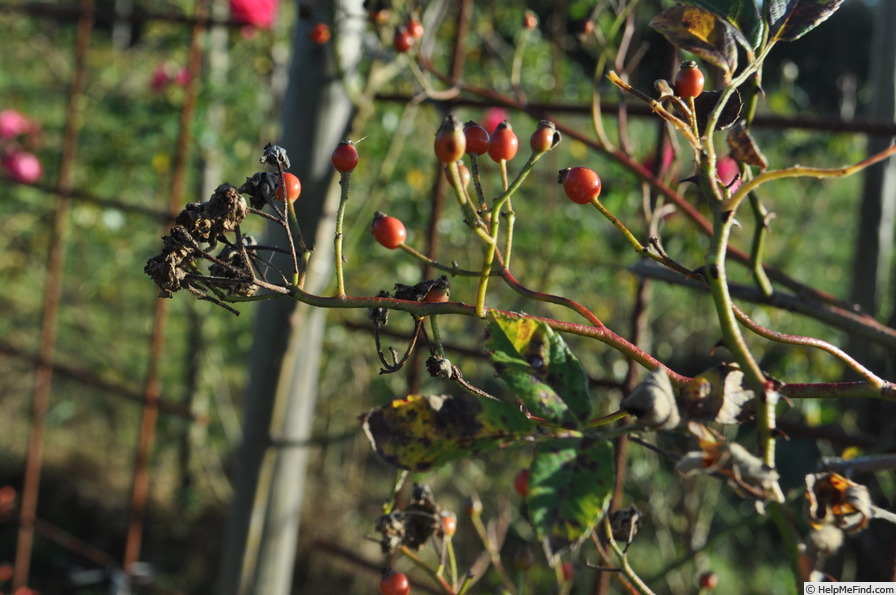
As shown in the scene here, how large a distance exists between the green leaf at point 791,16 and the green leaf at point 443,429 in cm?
25

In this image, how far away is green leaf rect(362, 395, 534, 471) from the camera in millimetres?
382

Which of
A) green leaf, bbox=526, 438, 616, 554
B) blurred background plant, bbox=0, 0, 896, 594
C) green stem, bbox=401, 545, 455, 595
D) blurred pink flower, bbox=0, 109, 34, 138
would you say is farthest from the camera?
blurred pink flower, bbox=0, 109, 34, 138

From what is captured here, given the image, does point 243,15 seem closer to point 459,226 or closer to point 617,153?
point 459,226

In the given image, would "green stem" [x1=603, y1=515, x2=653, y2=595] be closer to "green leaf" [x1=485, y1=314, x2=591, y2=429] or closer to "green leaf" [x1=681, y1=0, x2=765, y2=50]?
"green leaf" [x1=485, y1=314, x2=591, y2=429]

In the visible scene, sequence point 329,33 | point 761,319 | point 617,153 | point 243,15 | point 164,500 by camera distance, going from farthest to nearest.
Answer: point 164,500 < point 243,15 < point 761,319 < point 329,33 < point 617,153

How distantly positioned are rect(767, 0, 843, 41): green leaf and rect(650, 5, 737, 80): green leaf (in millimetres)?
23

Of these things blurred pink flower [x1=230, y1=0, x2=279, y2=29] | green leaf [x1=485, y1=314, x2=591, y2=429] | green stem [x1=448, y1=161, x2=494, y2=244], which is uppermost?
blurred pink flower [x1=230, y1=0, x2=279, y2=29]

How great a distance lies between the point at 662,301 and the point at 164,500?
6.49ft

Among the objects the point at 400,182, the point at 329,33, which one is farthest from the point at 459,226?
the point at 329,33

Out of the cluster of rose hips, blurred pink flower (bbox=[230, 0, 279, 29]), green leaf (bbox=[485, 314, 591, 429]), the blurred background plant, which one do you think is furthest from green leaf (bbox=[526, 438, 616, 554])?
blurred pink flower (bbox=[230, 0, 279, 29])

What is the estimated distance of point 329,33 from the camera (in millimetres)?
1152

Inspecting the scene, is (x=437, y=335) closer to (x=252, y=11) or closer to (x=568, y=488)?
(x=568, y=488)

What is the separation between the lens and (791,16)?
46 cm

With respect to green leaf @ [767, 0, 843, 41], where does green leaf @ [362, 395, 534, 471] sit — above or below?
below
